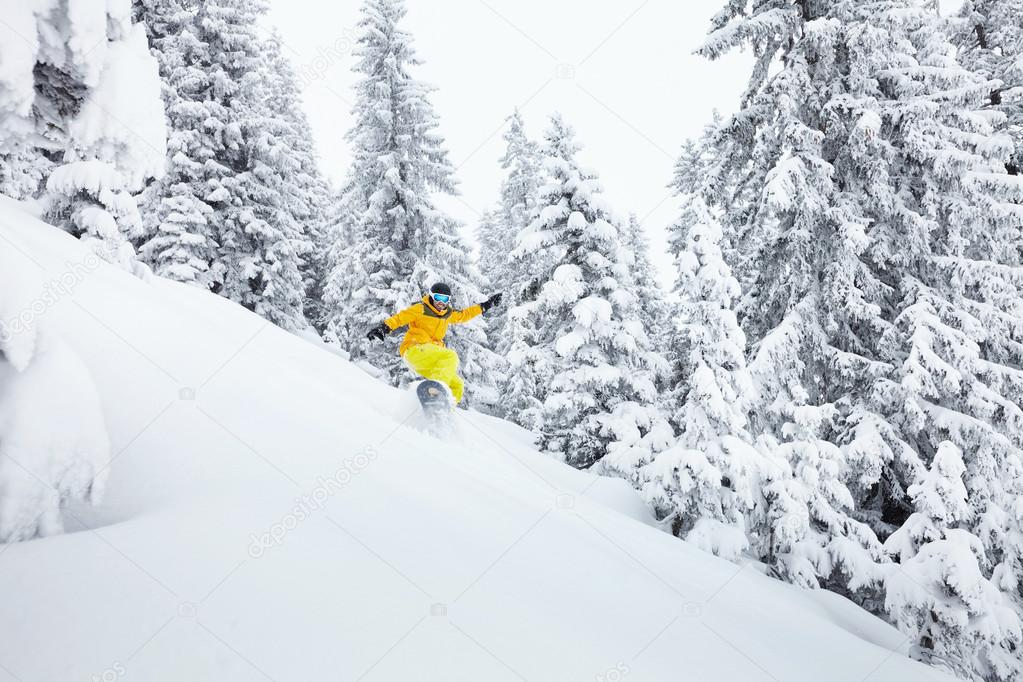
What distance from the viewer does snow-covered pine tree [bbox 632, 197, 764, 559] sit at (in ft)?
31.2

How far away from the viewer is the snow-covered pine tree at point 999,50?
13086 mm

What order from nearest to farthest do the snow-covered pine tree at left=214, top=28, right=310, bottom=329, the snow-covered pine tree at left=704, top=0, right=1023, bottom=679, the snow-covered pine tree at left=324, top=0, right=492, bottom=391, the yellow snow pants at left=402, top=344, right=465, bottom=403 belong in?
the yellow snow pants at left=402, top=344, right=465, bottom=403 → the snow-covered pine tree at left=704, top=0, right=1023, bottom=679 → the snow-covered pine tree at left=324, top=0, right=492, bottom=391 → the snow-covered pine tree at left=214, top=28, right=310, bottom=329

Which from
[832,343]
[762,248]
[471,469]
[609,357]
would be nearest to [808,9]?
[762,248]

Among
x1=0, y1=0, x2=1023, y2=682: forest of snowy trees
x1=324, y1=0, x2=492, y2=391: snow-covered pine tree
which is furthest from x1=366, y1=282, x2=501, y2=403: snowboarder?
x1=324, y1=0, x2=492, y2=391: snow-covered pine tree

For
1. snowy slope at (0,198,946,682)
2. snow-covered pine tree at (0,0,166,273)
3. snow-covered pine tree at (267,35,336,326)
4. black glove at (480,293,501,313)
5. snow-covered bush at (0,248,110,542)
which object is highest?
snow-covered pine tree at (0,0,166,273)

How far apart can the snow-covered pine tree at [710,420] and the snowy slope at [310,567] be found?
358 centimetres

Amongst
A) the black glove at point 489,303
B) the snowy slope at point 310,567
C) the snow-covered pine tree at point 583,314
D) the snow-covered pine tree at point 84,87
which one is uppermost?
Result: the snow-covered pine tree at point 84,87

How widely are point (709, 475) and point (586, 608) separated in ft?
22.3

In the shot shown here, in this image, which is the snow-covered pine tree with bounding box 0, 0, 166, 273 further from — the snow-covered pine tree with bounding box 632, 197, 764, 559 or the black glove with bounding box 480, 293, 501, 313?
the snow-covered pine tree with bounding box 632, 197, 764, 559

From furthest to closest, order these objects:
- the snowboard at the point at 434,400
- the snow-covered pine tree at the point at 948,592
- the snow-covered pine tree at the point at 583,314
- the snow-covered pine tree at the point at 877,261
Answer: the snow-covered pine tree at the point at 583,314, the snow-covered pine tree at the point at 877,261, the snow-covered pine tree at the point at 948,592, the snowboard at the point at 434,400

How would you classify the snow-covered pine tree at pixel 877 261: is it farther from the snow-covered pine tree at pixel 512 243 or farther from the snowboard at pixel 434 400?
the snow-covered pine tree at pixel 512 243

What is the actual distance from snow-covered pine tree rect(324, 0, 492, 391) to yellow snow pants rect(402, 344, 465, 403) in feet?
35.8

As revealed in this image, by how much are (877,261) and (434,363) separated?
28.5ft

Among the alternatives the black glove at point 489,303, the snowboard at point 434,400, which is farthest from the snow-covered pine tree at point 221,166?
the snowboard at point 434,400
